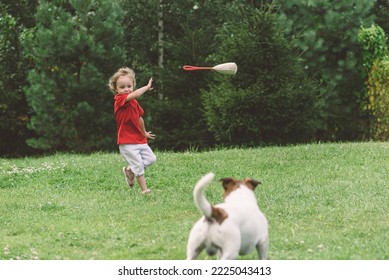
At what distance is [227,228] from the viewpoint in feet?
13.3

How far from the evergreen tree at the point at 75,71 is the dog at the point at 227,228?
14.1 meters

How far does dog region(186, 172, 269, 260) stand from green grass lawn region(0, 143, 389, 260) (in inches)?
21.7

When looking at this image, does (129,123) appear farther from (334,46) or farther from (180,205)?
(334,46)

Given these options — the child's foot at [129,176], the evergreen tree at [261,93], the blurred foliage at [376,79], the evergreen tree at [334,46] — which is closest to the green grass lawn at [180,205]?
the child's foot at [129,176]

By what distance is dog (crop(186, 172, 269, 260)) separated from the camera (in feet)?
13.2

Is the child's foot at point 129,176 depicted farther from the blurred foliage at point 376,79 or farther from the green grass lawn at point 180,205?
the blurred foliage at point 376,79

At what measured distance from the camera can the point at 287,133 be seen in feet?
50.2

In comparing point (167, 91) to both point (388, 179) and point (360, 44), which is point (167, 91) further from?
point (388, 179)

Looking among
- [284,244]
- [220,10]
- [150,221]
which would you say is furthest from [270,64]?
[284,244]

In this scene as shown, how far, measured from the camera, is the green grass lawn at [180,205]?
530 centimetres

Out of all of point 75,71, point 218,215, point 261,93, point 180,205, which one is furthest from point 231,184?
point 75,71

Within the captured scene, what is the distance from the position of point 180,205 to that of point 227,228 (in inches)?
129

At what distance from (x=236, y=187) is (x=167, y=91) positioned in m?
14.5

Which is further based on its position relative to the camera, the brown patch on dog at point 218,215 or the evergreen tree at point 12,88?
the evergreen tree at point 12,88
